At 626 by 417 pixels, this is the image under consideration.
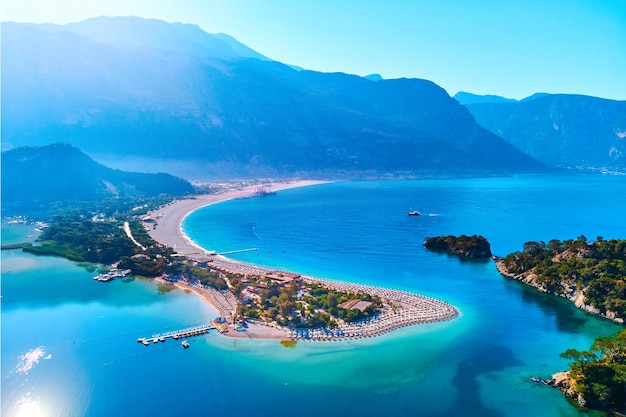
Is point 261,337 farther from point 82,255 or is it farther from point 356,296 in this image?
point 82,255

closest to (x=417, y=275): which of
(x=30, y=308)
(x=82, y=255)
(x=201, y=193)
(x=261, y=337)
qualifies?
(x=261, y=337)

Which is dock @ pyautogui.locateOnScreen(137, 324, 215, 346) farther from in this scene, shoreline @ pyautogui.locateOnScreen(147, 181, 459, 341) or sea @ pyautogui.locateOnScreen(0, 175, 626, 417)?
shoreline @ pyautogui.locateOnScreen(147, 181, 459, 341)

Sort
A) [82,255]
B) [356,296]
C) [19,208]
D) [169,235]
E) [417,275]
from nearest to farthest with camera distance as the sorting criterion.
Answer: [356,296], [417,275], [82,255], [169,235], [19,208]

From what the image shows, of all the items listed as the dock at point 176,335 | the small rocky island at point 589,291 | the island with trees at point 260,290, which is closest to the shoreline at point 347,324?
the island with trees at point 260,290

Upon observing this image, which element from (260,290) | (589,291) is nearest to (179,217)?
(260,290)

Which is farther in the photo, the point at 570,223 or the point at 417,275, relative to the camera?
the point at 570,223

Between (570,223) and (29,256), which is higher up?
(570,223)

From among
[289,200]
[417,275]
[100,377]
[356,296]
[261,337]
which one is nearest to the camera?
[100,377]

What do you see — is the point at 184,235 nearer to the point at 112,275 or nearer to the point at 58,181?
→ the point at 112,275
